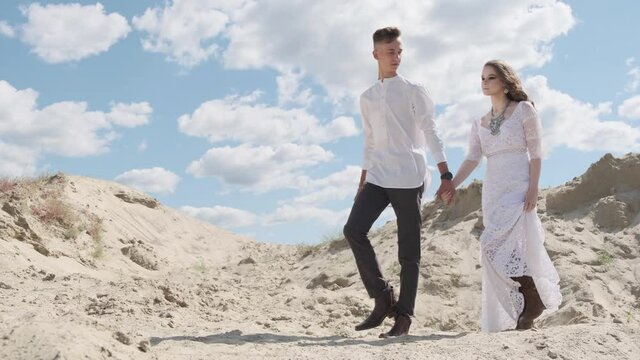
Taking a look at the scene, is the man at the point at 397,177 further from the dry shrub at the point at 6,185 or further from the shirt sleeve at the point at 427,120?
the dry shrub at the point at 6,185

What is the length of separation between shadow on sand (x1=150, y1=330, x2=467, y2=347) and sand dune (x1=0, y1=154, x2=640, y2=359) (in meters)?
0.01

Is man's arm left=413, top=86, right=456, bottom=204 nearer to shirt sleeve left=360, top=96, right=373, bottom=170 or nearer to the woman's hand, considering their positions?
shirt sleeve left=360, top=96, right=373, bottom=170

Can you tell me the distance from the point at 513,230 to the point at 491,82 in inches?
40.9

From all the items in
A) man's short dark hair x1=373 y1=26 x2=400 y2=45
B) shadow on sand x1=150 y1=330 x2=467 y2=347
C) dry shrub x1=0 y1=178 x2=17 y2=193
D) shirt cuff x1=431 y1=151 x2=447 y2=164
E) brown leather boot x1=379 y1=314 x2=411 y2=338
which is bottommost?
shadow on sand x1=150 y1=330 x2=467 y2=347

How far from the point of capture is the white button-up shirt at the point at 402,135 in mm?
4715

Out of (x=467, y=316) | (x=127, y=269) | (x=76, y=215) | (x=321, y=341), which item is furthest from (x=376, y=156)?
(x=76, y=215)

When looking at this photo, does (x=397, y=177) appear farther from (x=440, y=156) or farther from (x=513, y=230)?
(x=513, y=230)

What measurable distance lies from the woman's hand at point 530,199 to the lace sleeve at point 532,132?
0.23 meters

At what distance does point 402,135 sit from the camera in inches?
187

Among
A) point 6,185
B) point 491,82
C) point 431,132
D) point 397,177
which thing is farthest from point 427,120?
point 6,185

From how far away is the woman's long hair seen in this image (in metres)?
4.86

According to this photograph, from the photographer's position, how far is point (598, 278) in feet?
24.5

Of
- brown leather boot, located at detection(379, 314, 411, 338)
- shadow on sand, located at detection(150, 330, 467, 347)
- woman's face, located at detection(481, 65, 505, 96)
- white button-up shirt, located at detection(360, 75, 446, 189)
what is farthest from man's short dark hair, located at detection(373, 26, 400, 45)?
shadow on sand, located at detection(150, 330, 467, 347)

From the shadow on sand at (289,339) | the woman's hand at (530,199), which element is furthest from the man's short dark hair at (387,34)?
the shadow on sand at (289,339)
